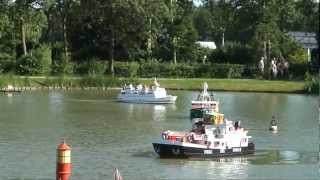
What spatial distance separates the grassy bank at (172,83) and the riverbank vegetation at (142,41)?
26.1 inches

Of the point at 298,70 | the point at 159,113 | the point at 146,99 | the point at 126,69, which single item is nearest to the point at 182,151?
the point at 159,113

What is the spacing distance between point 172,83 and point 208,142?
4935cm

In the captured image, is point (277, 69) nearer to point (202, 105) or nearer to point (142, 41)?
point (142, 41)

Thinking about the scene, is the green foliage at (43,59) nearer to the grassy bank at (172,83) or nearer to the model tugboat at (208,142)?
the grassy bank at (172,83)

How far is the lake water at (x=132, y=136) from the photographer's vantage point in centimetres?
3503

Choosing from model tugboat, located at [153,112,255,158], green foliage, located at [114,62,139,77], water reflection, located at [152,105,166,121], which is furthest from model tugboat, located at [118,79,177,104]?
model tugboat, located at [153,112,255,158]

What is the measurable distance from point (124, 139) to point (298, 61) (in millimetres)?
54617

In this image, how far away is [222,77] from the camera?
314 feet

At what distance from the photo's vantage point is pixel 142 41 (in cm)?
10281

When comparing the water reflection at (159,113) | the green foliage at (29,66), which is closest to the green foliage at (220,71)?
the green foliage at (29,66)

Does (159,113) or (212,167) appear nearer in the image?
(212,167)

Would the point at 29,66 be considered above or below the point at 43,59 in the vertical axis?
below

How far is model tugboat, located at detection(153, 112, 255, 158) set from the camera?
126 feet

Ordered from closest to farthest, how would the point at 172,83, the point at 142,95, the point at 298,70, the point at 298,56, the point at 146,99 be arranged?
the point at 146,99 < the point at 142,95 < the point at 172,83 < the point at 298,70 < the point at 298,56
